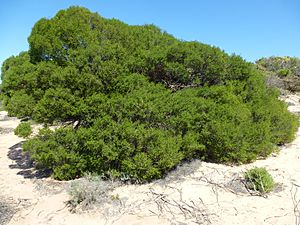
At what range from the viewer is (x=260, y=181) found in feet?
17.6

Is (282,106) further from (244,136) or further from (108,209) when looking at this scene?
(108,209)

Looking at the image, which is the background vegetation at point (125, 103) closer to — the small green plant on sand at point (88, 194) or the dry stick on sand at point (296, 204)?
the small green plant on sand at point (88, 194)

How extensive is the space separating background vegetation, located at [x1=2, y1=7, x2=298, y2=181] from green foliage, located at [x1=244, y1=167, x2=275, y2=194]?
A: 1.03 meters

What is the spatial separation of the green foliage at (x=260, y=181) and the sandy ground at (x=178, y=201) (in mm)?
139

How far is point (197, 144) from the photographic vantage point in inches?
254

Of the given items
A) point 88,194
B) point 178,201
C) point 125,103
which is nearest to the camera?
point 178,201

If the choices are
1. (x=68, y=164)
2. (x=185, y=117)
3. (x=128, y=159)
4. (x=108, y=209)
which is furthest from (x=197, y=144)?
(x=68, y=164)

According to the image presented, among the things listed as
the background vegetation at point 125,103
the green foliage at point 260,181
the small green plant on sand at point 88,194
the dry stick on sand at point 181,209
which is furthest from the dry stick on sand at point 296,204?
the small green plant on sand at point 88,194

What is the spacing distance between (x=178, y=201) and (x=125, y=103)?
2.23m

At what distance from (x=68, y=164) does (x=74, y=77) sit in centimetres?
185

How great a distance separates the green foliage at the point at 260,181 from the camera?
530 centimetres

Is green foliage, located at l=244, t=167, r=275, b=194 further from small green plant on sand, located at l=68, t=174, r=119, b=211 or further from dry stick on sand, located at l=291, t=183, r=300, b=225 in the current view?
small green plant on sand, located at l=68, t=174, r=119, b=211

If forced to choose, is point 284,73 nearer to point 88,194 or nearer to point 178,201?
point 178,201

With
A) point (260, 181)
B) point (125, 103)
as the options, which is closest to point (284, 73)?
point (260, 181)
